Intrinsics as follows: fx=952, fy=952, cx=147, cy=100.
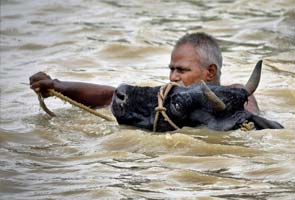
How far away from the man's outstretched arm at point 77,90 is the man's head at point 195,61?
2.31 feet

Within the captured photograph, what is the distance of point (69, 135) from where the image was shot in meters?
7.04

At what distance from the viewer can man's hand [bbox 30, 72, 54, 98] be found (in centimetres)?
727

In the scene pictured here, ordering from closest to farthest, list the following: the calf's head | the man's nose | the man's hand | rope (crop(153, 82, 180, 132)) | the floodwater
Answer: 1. the floodwater
2. the calf's head
3. rope (crop(153, 82, 180, 132))
4. the man's nose
5. the man's hand

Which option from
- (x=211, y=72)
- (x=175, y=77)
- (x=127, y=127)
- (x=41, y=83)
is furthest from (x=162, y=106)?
(x=41, y=83)

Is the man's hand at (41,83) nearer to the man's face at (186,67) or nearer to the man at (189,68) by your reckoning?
the man at (189,68)

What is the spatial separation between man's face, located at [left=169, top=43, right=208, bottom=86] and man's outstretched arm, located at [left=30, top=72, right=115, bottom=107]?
71 cm

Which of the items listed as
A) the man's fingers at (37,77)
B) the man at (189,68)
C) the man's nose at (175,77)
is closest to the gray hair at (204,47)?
the man at (189,68)

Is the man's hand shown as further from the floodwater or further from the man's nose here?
the man's nose

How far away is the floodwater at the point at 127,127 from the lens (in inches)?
215

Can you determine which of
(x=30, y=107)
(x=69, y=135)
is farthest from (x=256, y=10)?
(x=69, y=135)

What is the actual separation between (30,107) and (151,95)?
71.7 inches

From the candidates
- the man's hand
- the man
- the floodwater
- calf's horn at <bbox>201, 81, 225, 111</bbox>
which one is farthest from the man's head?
the man's hand

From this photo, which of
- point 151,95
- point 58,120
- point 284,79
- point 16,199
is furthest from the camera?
point 284,79

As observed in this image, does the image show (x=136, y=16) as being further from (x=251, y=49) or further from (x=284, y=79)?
(x=284, y=79)
